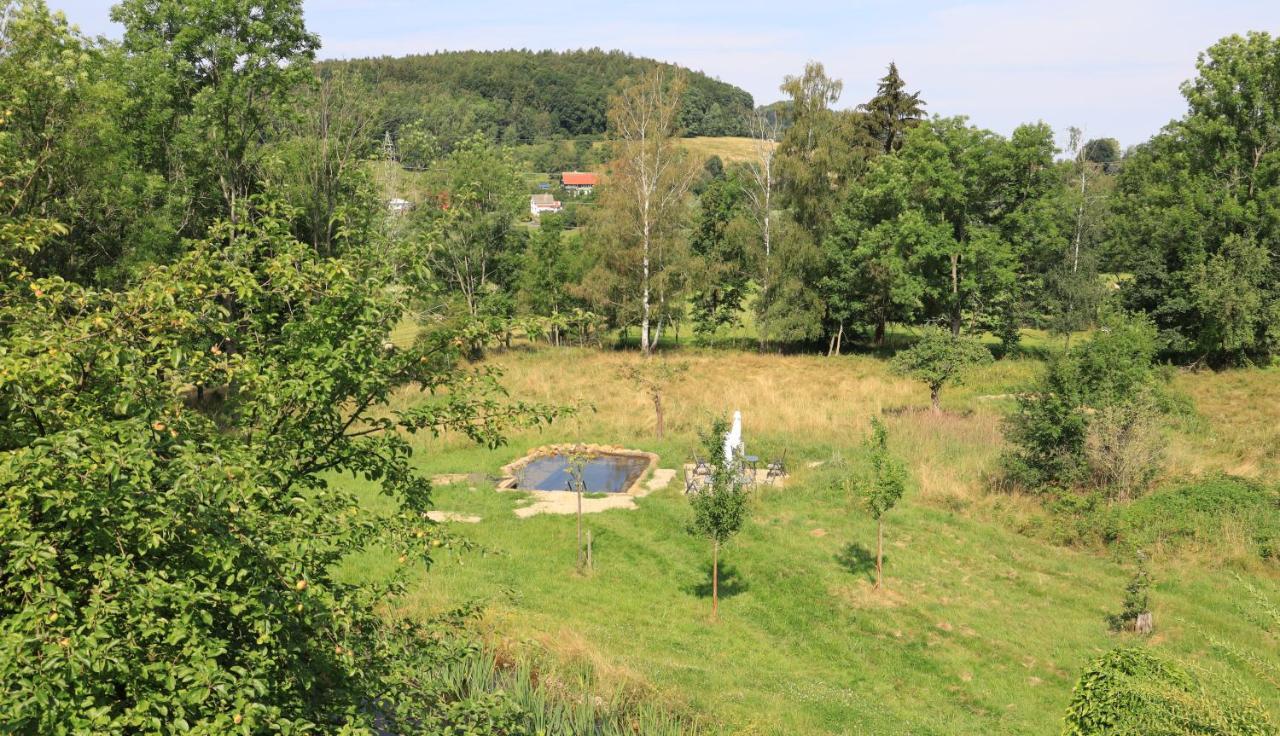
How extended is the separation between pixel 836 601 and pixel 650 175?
1090 inches

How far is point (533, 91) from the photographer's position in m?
148

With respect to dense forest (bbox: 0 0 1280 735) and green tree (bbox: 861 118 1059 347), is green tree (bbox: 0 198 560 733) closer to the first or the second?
dense forest (bbox: 0 0 1280 735)

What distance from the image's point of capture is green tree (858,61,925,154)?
1688 inches

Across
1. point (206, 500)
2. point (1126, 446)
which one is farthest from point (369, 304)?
point (1126, 446)

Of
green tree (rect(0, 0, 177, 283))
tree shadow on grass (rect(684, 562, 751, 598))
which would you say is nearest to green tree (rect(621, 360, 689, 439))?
tree shadow on grass (rect(684, 562, 751, 598))

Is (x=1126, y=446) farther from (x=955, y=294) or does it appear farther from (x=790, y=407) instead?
(x=955, y=294)

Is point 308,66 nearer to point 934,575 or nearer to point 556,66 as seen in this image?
point 934,575

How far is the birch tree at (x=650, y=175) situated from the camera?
1512 inches

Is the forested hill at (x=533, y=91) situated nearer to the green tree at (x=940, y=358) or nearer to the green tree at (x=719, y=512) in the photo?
the green tree at (x=940, y=358)

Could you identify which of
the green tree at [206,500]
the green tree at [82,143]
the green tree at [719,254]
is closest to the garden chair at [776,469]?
the green tree at [206,500]

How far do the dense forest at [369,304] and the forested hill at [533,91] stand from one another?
81.3 meters

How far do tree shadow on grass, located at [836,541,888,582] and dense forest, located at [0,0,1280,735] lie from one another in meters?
1.65

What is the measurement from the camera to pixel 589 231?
4031 cm

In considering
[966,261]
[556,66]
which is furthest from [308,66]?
[556,66]
